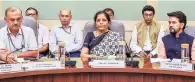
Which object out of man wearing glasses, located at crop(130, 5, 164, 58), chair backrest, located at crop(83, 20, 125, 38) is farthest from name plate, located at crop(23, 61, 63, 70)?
man wearing glasses, located at crop(130, 5, 164, 58)

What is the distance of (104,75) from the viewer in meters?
2.46

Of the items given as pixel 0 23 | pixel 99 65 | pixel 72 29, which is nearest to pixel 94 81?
pixel 99 65

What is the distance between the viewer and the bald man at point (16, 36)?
296 centimetres

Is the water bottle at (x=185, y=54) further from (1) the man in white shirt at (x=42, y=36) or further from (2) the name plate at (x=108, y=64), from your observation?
(1) the man in white shirt at (x=42, y=36)

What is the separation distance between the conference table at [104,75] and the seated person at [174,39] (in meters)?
0.62

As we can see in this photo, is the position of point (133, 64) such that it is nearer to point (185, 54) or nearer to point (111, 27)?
point (185, 54)

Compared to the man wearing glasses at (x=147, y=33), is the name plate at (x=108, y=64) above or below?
below

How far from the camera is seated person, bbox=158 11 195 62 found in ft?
9.89

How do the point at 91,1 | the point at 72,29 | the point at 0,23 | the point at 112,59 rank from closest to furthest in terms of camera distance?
the point at 112,59 < the point at 0,23 < the point at 72,29 < the point at 91,1

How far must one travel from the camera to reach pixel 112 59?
8.32 feet

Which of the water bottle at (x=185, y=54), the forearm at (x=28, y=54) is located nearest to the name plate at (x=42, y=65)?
the forearm at (x=28, y=54)

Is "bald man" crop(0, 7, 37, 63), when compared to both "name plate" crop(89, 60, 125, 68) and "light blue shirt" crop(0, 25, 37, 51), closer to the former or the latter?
"light blue shirt" crop(0, 25, 37, 51)

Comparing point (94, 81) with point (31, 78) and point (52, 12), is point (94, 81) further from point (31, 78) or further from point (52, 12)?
point (52, 12)

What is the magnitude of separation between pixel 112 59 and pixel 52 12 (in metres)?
2.69
